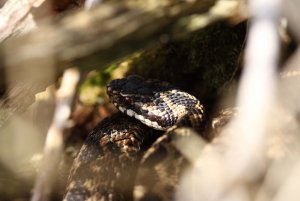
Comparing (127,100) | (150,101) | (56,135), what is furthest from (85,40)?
(150,101)

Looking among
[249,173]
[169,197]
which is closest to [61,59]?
[169,197]

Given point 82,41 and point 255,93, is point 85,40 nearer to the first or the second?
point 82,41

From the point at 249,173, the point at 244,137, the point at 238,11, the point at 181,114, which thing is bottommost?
the point at 181,114

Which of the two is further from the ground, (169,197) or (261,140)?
(261,140)

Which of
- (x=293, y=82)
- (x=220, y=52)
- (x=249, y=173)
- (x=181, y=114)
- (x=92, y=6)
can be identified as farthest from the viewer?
(x=220, y=52)

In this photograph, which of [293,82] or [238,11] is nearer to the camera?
[293,82]

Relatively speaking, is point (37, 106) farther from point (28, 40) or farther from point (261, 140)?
point (261, 140)

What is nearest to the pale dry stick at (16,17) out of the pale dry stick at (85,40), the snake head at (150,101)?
the pale dry stick at (85,40)

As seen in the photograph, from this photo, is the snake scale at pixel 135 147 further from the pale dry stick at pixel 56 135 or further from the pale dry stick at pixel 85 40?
the pale dry stick at pixel 85 40
